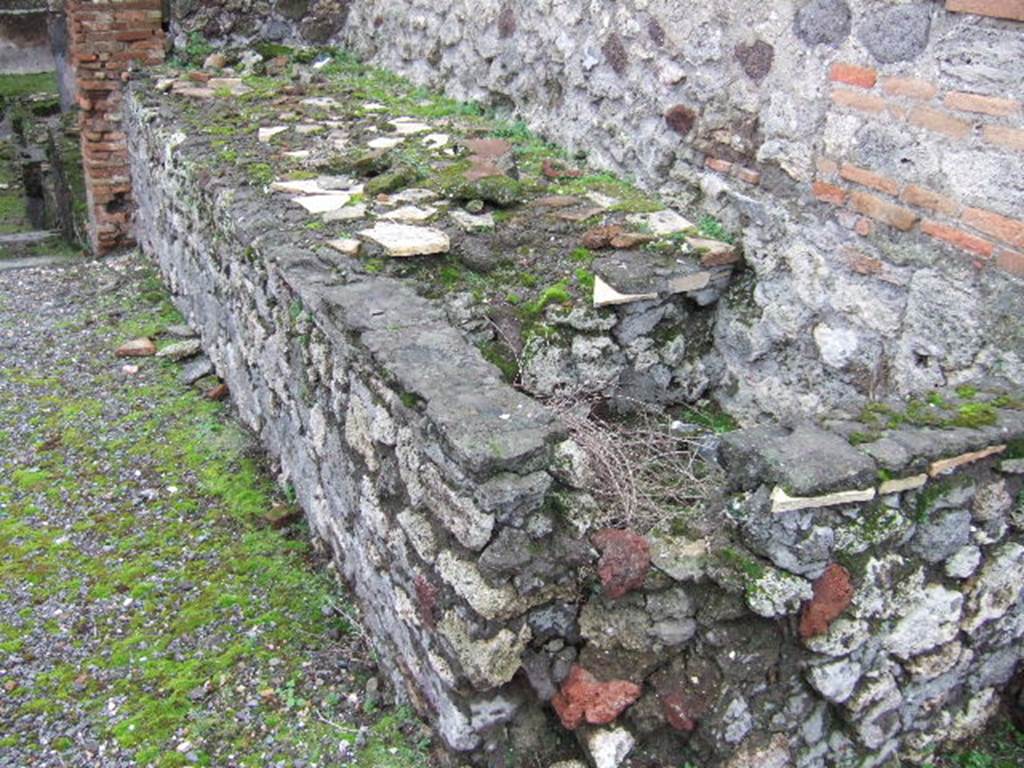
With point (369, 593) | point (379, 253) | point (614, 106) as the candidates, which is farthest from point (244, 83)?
point (369, 593)

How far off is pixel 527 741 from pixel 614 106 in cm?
317

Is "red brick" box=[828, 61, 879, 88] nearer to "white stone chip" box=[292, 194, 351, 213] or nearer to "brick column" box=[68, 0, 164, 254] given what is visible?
"white stone chip" box=[292, 194, 351, 213]

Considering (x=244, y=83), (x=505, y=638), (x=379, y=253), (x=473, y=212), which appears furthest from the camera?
(x=244, y=83)

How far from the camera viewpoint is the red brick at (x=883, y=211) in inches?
124

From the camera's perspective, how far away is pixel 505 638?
2.36 metres

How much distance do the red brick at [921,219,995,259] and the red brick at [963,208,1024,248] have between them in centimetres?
3

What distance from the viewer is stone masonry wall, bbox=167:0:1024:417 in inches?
114

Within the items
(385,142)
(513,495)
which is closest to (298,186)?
(385,142)

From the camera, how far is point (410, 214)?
4.14 metres

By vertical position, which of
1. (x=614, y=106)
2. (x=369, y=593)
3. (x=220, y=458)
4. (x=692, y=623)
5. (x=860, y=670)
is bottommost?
(x=220, y=458)

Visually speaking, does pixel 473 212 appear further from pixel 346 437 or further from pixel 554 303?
pixel 346 437

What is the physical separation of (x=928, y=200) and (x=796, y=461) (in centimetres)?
123

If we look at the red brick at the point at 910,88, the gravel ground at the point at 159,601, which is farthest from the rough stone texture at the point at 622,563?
the red brick at the point at 910,88

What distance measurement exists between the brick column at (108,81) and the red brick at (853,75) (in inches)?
198
